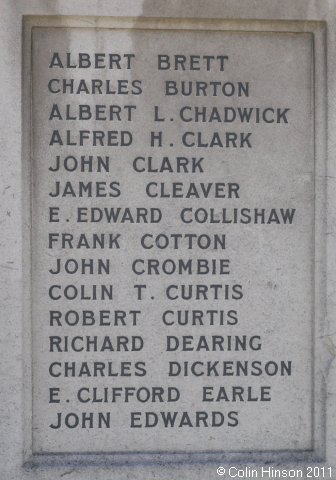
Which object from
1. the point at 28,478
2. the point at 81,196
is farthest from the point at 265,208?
the point at 28,478

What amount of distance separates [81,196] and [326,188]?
121 cm

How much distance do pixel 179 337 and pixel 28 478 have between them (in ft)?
3.29

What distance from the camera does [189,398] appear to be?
3.86m

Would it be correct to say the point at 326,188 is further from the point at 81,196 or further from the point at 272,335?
the point at 81,196

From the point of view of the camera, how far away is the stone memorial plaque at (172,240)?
3.79 m

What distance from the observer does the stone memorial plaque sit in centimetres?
379

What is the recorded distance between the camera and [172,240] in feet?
12.6

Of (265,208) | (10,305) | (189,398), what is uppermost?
(265,208)

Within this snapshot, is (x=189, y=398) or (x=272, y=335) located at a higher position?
(x=272, y=335)

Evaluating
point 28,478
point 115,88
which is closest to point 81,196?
point 115,88

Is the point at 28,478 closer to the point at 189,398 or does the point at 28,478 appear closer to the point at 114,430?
the point at 114,430

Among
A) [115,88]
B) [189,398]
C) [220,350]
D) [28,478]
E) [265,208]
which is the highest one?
[115,88]

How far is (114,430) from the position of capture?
12.6ft

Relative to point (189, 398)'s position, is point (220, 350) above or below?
above
